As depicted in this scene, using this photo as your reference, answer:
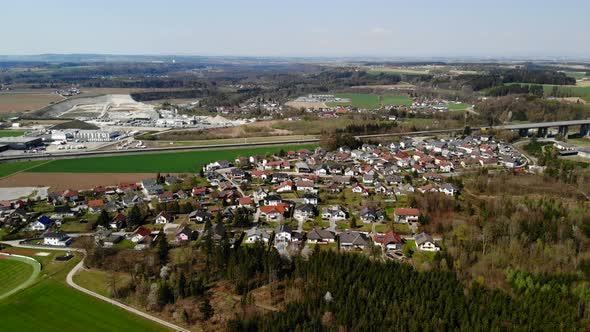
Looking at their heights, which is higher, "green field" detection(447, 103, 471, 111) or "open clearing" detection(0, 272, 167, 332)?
"green field" detection(447, 103, 471, 111)

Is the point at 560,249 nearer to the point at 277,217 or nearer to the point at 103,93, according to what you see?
the point at 277,217

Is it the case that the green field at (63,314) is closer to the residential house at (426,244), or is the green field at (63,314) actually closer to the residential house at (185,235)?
the residential house at (185,235)

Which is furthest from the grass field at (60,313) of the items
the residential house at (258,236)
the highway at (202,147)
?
the highway at (202,147)

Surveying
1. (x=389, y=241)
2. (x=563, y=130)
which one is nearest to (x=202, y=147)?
(x=389, y=241)

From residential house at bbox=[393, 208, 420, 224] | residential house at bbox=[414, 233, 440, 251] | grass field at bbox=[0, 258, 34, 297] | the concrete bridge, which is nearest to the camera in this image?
grass field at bbox=[0, 258, 34, 297]

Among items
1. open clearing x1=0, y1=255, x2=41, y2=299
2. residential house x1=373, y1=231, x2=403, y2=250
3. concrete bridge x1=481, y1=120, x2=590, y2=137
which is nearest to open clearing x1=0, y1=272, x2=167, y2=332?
open clearing x1=0, y1=255, x2=41, y2=299

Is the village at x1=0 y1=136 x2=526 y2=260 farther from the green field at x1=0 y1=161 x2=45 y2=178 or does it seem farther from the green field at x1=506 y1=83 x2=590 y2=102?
the green field at x1=506 y1=83 x2=590 y2=102
